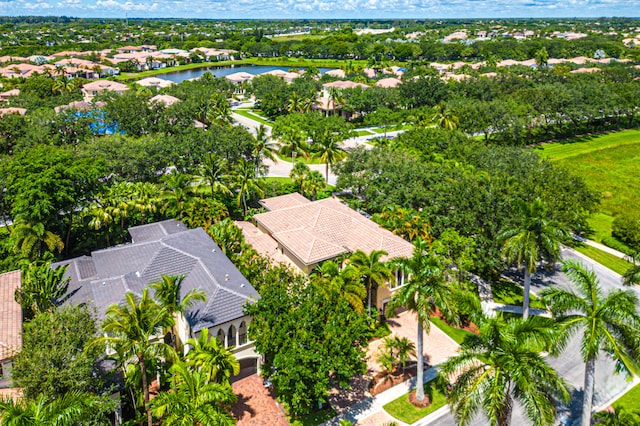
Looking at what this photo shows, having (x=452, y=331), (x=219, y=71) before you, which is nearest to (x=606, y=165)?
(x=452, y=331)

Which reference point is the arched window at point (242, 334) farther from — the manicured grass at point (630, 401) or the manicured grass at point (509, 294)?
the manicured grass at point (630, 401)

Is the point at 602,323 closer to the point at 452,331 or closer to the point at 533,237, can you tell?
the point at 533,237

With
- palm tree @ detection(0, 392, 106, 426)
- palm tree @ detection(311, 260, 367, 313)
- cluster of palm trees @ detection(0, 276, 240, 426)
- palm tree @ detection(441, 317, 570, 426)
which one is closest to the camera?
palm tree @ detection(0, 392, 106, 426)

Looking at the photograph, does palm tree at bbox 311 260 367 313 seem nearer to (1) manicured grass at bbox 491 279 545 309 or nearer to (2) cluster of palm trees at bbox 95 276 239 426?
(2) cluster of palm trees at bbox 95 276 239 426

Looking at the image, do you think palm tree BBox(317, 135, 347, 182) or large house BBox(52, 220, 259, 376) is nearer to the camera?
large house BBox(52, 220, 259, 376)

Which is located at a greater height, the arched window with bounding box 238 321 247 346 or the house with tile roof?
the house with tile roof

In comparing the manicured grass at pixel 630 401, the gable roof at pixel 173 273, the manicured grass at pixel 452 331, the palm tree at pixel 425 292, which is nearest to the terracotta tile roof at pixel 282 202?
the gable roof at pixel 173 273

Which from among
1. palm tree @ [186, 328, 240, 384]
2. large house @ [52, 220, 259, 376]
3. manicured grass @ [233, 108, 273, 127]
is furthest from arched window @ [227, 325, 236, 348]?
manicured grass @ [233, 108, 273, 127]
